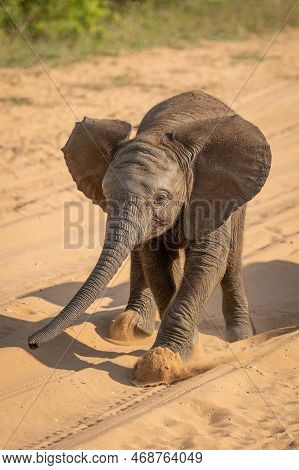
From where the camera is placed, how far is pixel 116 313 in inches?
320

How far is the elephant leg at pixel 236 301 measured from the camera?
7.76m

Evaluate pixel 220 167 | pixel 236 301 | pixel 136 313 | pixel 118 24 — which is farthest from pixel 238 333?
pixel 118 24

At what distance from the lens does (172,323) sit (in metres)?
6.73

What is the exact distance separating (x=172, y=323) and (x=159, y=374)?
16.3 inches

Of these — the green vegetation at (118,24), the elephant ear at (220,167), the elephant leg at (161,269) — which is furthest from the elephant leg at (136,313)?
the green vegetation at (118,24)

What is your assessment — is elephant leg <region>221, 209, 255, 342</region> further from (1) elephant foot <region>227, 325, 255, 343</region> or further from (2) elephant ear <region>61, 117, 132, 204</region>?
(2) elephant ear <region>61, 117, 132, 204</region>

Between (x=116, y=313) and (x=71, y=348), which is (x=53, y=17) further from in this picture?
(x=71, y=348)

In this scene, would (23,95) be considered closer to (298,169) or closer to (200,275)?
(298,169)

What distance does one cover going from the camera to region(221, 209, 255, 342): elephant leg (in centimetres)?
776

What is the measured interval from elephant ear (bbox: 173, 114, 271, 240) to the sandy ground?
1083 millimetres

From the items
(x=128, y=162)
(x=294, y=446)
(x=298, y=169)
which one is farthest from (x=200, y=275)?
(x=298, y=169)

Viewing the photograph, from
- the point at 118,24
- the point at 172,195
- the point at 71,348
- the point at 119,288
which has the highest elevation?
the point at 172,195

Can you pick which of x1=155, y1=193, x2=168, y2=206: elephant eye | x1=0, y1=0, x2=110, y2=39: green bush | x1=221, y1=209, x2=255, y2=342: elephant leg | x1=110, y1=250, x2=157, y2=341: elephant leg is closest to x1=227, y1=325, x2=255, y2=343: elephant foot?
x1=221, y1=209, x2=255, y2=342: elephant leg

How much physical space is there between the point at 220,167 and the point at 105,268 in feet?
4.30
